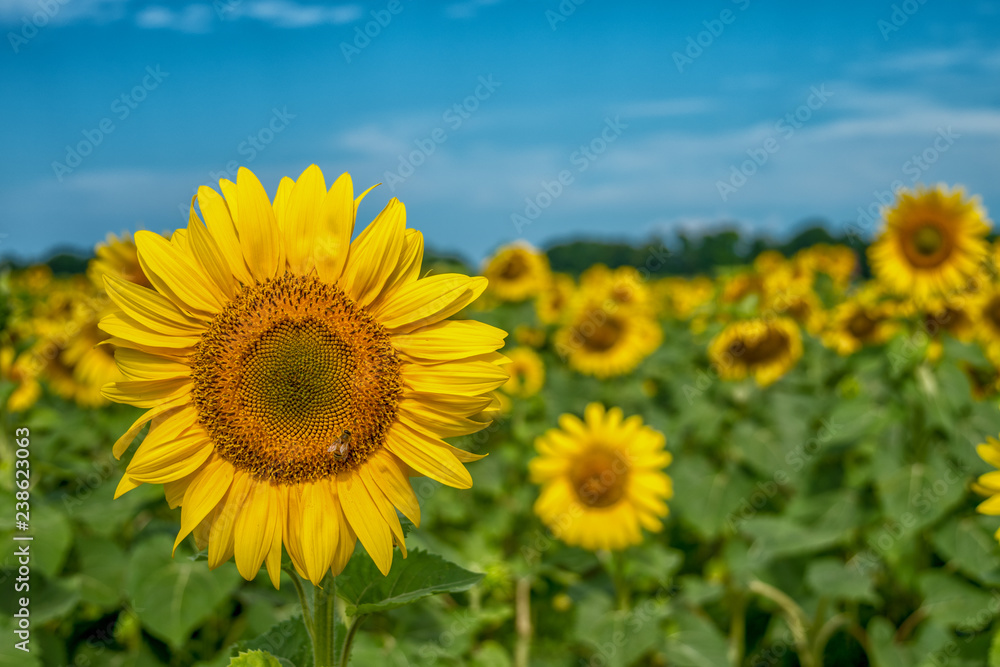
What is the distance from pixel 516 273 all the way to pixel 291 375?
7500mm

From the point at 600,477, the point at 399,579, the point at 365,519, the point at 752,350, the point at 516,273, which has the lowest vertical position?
the point at 399,579

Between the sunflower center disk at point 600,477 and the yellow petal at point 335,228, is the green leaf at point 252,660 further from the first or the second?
the sunflower center disk at point 600,477

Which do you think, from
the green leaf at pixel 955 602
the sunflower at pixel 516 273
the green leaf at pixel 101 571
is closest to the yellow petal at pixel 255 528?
the green leaf at pixel 101 571

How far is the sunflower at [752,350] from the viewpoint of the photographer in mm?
5797

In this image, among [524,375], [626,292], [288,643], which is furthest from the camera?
[626,292]

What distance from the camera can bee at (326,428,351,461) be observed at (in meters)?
1.64

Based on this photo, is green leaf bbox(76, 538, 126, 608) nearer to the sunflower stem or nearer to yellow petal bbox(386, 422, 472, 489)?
the sunflower stem

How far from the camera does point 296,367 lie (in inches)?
66.9

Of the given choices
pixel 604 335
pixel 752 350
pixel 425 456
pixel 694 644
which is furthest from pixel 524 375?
pixel 425 456

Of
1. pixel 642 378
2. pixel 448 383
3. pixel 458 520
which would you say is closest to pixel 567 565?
pixel 458 520

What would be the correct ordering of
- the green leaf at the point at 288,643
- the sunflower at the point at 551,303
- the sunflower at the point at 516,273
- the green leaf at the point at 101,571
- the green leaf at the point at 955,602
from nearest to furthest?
the green leaf at the point at 288,643, the green leaf at the point at 101,571, the green leaf at the point at 955,602, the sunflower at the point at 551,303, the sunflower at the point at 516,273

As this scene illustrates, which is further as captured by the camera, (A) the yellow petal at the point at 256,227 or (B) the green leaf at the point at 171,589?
(B) the green leaf at the point at 171,589

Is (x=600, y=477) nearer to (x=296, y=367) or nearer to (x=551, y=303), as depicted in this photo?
(x=296, y=367)

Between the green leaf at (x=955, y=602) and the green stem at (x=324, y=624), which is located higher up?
the green stem at (x=324, y=624)
